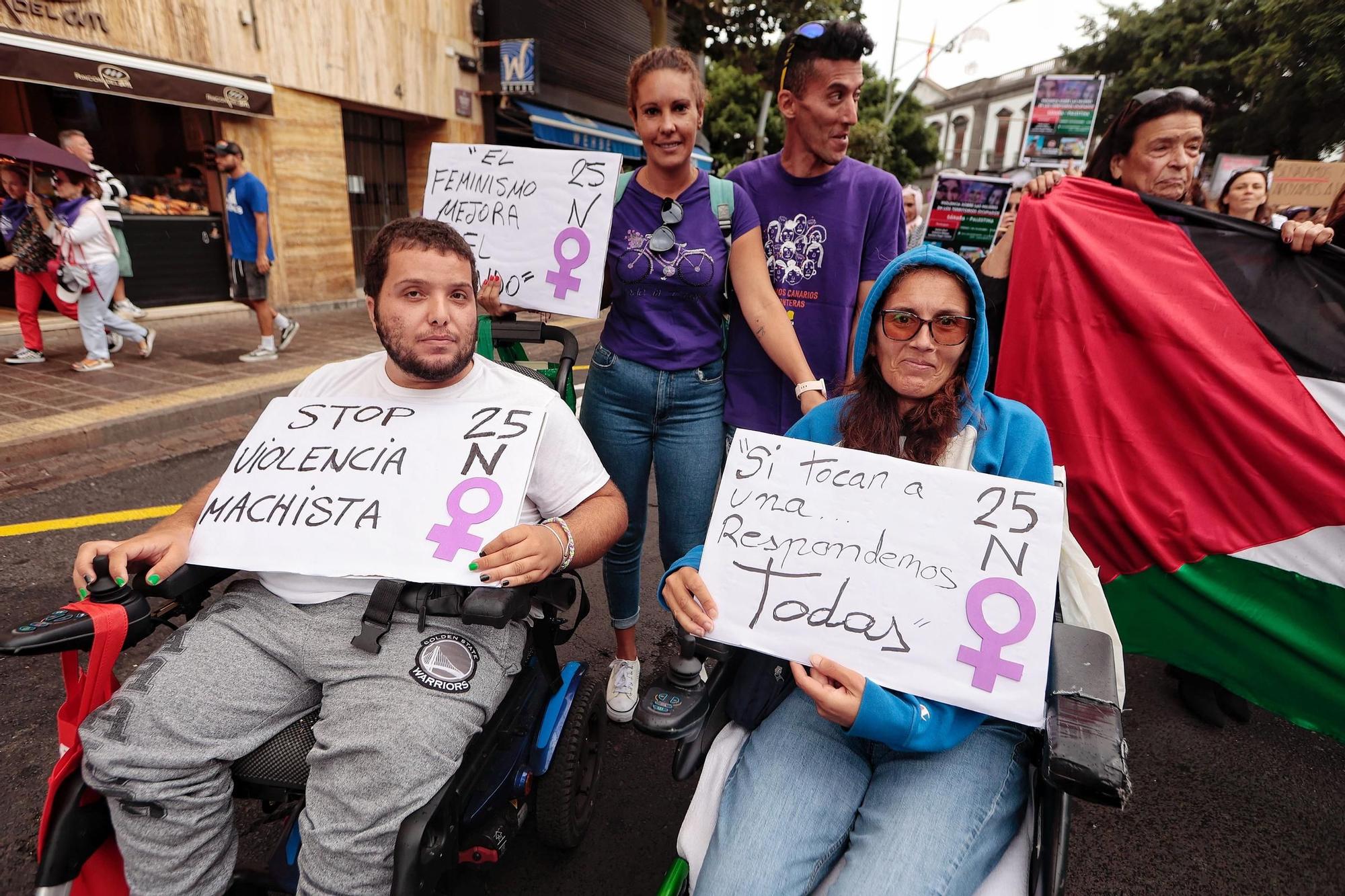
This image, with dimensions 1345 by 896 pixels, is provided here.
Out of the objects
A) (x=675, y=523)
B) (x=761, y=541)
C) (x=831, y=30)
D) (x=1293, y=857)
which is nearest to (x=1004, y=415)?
(x=761, y=541)

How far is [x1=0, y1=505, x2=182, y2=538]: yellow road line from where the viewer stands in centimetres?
375

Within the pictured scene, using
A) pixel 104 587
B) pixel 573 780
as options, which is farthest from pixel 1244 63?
pixel 104 587

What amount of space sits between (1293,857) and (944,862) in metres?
1.66

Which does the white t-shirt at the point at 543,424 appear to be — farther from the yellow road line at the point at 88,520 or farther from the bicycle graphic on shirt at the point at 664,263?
the yellow road line at the point at 88,520

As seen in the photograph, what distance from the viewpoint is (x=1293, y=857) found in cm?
216

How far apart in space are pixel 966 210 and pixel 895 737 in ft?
21.6

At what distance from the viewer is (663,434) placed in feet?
7.82

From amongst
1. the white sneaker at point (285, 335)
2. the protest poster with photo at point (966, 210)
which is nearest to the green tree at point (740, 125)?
the protest poster with photo at point (966, 210)

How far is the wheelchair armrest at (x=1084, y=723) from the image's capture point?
114 centimetres

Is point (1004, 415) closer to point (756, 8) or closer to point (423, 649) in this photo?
point (423, 649)

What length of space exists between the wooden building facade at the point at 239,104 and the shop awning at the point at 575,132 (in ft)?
4.66

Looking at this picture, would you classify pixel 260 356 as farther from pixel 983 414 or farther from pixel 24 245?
pixel 983 414

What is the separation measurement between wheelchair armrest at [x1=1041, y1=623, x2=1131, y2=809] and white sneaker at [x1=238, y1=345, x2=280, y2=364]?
7.63 m

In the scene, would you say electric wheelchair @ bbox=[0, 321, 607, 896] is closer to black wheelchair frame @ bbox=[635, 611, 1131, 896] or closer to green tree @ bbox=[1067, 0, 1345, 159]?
black wheelchair frame @ bbox=[635, 611, 1131, 896]
